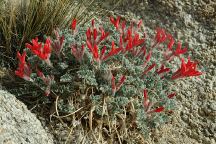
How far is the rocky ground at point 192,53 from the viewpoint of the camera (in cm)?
284

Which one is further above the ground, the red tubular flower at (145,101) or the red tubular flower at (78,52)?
the red tubular flower at (78,52)

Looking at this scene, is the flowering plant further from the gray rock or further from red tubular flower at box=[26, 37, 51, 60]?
the gray rock

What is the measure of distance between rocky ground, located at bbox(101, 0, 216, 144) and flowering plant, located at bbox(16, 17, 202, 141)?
8.5 inches

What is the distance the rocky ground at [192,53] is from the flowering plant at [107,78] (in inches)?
8.5

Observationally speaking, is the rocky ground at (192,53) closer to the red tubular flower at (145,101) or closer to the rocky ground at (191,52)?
the rocky ground at (191,52)

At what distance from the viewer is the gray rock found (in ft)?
6.75

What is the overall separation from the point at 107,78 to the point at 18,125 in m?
0.63

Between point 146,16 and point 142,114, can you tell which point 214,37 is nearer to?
point 146,16

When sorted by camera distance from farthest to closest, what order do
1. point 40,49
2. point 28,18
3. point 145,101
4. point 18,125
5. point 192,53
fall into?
point 192,53 → point 28,18 → point 145,101 → point 40,49 → point 18,125

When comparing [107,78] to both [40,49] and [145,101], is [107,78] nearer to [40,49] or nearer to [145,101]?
[145,101]

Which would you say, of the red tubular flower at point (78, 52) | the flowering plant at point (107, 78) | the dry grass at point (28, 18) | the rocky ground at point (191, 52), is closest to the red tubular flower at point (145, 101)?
the flowering plant at point (107, 78)

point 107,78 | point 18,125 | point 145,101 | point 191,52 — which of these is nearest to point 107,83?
point 107,78

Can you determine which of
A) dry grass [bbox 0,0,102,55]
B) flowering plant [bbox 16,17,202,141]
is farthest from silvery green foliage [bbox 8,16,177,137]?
dry grass [bbox 0,0,102,55]

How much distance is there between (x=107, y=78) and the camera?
2559mm
